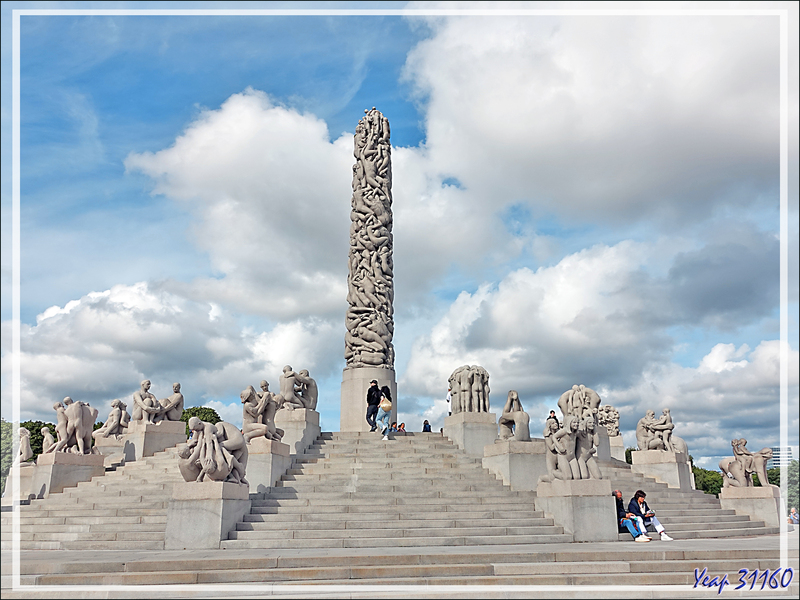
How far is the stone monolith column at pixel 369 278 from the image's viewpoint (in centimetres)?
2616

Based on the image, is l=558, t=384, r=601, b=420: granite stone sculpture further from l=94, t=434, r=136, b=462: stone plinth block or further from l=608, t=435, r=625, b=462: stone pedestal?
l=94, t=434, r=136, b=462: stone plinth block

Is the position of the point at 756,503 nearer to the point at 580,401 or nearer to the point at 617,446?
the point at 580,401

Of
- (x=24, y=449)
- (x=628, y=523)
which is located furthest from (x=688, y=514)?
(x=24, y=449)

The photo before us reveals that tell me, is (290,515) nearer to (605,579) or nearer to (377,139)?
(605,579)

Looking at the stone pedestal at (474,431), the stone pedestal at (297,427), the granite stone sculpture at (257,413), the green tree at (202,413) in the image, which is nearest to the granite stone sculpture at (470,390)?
the stone pedestal at (474,431)

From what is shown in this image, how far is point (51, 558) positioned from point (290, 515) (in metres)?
4.43

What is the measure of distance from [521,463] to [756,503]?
6.76 meters

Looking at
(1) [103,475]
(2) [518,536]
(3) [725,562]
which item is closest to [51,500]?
(1) [103,475]

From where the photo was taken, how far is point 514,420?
17250 millimetres

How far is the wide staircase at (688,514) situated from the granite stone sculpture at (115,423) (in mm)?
16163

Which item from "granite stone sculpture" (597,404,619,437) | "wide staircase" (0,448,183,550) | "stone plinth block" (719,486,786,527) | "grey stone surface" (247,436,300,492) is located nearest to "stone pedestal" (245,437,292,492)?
"grey stone surface" (247,436,300,492)

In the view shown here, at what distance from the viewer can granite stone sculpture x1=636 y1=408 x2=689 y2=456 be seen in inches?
813

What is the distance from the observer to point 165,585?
8422 millimetres

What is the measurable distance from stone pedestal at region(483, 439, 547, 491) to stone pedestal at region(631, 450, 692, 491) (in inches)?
234
